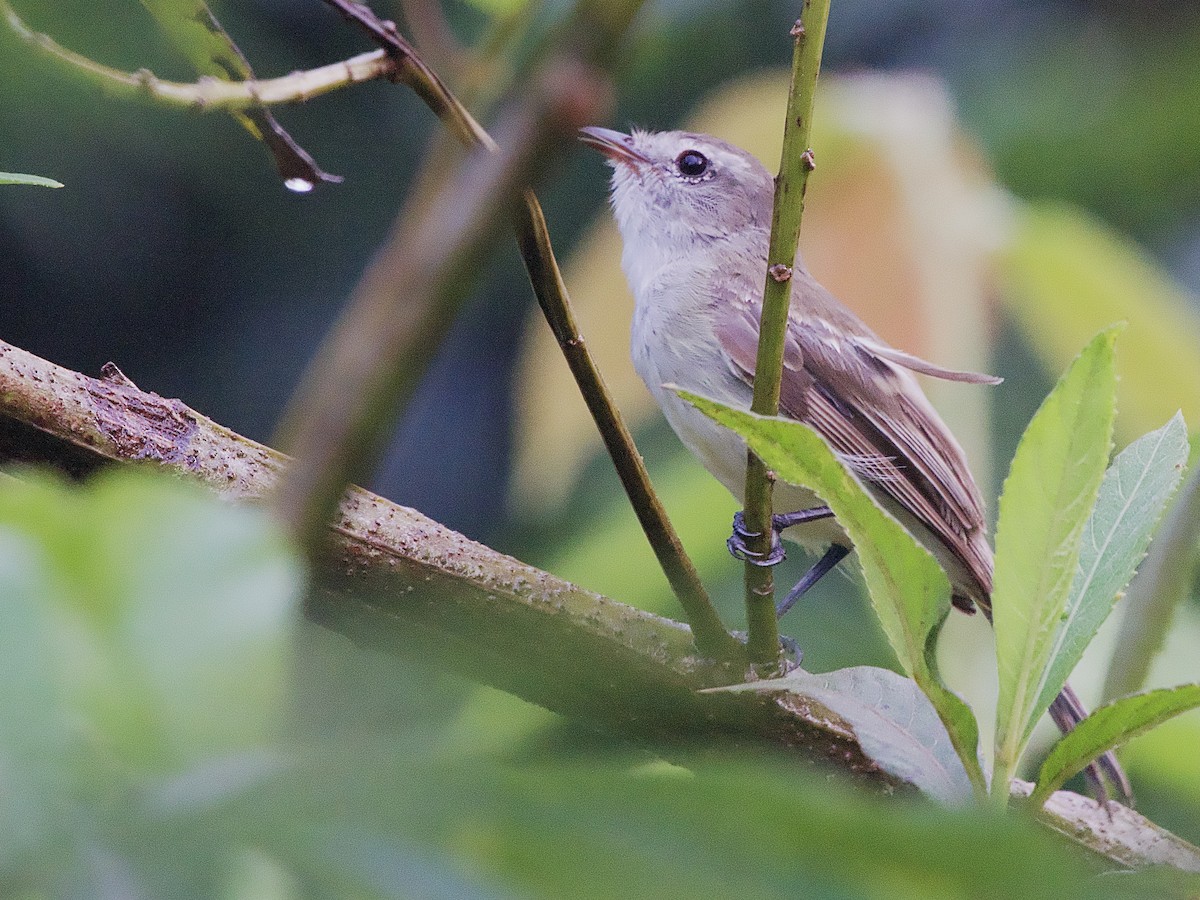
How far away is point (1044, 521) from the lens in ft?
2.64

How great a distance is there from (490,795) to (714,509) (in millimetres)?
1599

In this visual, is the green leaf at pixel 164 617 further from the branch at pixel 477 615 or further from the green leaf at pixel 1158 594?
the green leaf at pixel 1158 594

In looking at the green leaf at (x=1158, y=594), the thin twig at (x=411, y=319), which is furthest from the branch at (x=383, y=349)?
the green leaf at (x=1158, y=594)

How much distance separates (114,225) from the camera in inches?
133

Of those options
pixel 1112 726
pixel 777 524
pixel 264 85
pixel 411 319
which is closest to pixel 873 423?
pixel 777 524

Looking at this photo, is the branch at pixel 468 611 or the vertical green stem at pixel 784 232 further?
the branch at pixel 468 611

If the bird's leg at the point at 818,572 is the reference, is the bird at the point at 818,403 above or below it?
above

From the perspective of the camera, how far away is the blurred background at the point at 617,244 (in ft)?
6.48

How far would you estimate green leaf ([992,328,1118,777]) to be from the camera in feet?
2.48

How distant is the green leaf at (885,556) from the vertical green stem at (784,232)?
0.14 meters

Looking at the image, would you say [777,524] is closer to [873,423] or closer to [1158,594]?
[873,423]

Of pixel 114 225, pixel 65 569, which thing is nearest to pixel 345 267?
pixel 114 225

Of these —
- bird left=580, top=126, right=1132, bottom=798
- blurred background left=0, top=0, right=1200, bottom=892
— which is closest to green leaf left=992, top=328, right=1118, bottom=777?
blurred background left=0, top=0, right=1200, bottom=892

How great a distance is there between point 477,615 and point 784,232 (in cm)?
54
